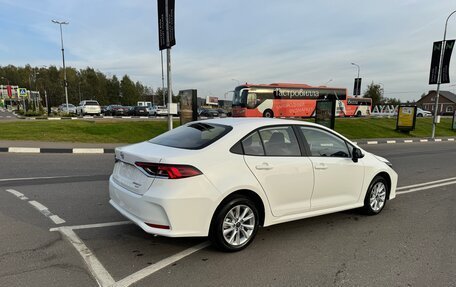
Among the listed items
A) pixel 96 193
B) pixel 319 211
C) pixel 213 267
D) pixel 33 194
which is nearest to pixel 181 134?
pixel 213 267

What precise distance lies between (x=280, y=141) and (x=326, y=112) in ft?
46.2

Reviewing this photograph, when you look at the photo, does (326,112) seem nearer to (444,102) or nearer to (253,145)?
(253,145)

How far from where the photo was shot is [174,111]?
44.4ft

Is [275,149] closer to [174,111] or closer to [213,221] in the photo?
[213,221]

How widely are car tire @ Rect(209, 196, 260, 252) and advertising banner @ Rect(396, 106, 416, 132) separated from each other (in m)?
26.8

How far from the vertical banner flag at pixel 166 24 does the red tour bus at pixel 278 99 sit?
17529 millimetres

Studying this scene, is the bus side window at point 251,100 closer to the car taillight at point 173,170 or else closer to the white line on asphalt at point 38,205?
the white line on asphalt at point 38,205

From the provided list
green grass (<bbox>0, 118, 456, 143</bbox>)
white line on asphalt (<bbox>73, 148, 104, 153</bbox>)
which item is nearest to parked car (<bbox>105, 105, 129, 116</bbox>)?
green grass (<bbox>0, 118, 456, 143</bbox>)

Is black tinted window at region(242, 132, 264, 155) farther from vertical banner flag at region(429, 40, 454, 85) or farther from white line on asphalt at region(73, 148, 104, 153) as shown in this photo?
vertical banner flag at region(429, 40, 454, 85)

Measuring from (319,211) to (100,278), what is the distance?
9.39 ft

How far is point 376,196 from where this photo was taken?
5.34 meters

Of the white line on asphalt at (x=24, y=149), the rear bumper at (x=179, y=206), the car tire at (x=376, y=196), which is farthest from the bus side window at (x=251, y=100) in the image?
the rear bumper at (x=179, y=206)

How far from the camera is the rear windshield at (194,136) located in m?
3.90

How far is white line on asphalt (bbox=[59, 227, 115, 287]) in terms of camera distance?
123 inches
